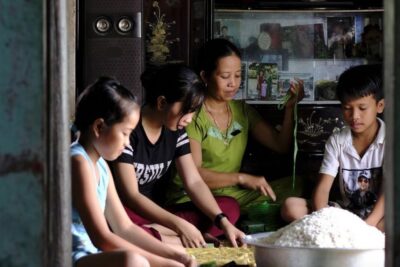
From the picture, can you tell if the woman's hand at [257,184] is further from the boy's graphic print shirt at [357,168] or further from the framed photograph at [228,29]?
the framed photograph at [228,29]

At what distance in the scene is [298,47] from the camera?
597 centimetres

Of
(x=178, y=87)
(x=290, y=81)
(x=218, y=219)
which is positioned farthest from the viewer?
(x=290, y=81)

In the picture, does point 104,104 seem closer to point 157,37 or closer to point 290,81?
point 157,37

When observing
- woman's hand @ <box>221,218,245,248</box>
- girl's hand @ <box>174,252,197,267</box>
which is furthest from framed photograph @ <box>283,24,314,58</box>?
girl's hand @ <box>174,252,197,267</box>

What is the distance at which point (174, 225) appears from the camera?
12.9 feet

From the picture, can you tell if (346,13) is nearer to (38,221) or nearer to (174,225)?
(174,225)

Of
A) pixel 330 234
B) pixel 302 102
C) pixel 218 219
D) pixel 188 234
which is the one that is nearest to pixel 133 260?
pixel 330 234

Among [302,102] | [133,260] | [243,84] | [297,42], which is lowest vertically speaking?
[133,260]

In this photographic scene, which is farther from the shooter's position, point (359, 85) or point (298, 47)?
point (298, 47)

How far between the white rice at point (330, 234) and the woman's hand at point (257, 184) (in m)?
1.39

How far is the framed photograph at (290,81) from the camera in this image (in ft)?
19.3

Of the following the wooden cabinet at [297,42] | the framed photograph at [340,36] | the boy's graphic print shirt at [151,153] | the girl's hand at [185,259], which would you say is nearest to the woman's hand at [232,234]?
the boy's graphic print shirt at [151,153]

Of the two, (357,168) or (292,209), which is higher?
(357,168)

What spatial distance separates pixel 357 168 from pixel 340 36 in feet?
4.96
